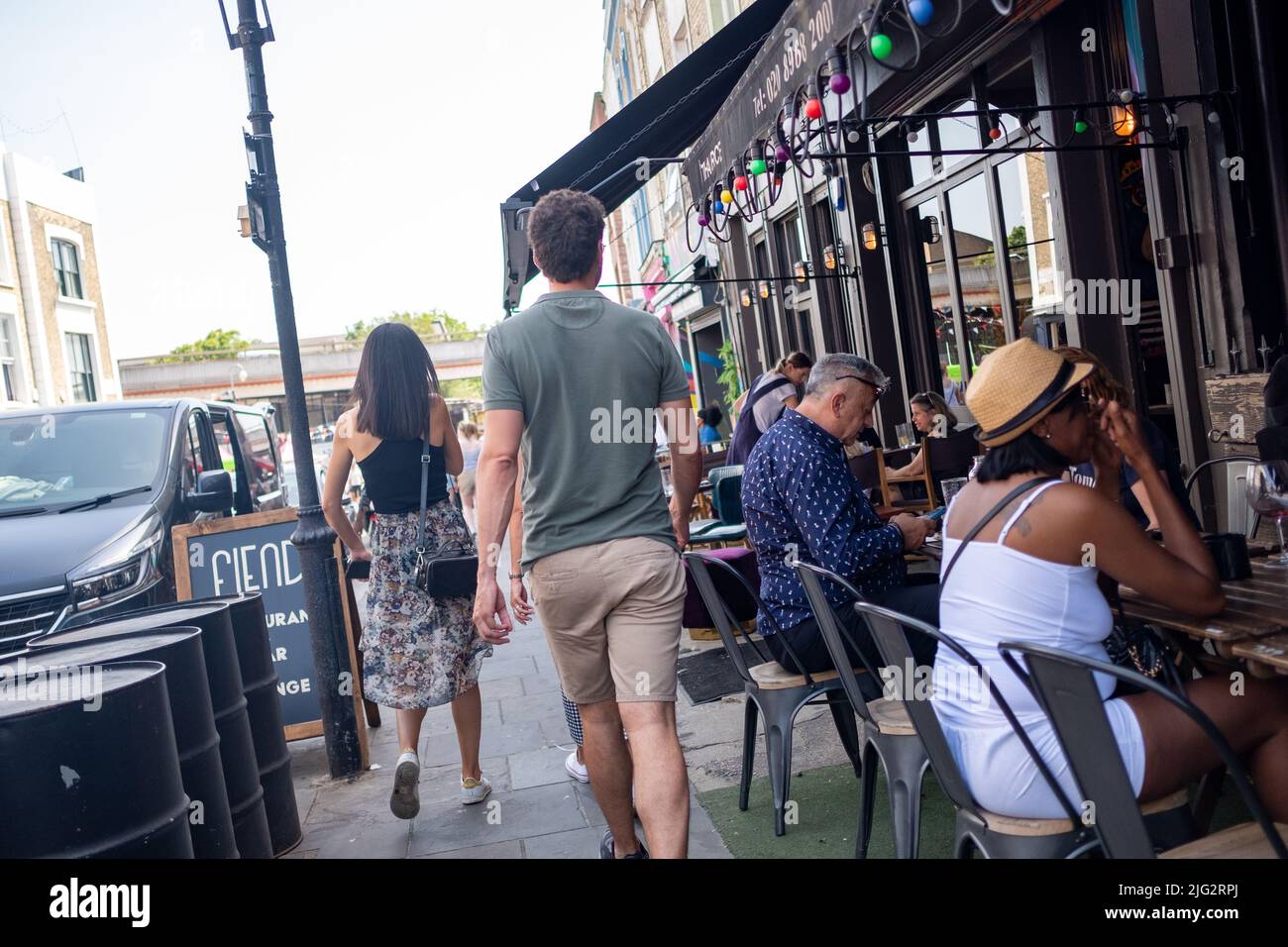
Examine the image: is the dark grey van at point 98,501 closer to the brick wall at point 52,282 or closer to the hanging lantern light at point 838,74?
the hanging lantern light at point 838,74

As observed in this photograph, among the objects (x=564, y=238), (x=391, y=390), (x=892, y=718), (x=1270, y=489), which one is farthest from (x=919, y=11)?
(x=391, y=390)

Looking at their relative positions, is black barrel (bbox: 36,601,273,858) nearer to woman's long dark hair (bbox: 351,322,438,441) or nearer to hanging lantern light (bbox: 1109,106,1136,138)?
woman's long dark hair (bbox: 351,322,438,441)

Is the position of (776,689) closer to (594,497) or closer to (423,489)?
(594,497)

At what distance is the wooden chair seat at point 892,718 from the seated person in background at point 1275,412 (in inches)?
64.5

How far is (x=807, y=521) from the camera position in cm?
361

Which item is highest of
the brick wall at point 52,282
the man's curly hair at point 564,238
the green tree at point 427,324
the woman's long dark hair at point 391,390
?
the green tree at point 427,324

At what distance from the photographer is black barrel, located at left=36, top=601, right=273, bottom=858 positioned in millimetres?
3717

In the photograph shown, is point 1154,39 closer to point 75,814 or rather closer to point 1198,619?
point 1198,619

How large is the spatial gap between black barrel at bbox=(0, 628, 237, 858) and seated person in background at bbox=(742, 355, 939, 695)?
1.81 meters

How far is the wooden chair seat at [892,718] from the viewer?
2854mm

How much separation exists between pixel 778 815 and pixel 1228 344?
128 inches

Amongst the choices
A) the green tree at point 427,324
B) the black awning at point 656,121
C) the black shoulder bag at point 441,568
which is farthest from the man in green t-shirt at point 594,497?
the green tree at point 427,324

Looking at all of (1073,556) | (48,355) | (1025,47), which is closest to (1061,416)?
(1073,556)

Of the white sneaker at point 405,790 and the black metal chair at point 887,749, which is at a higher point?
the black metal chair at point 887,749
